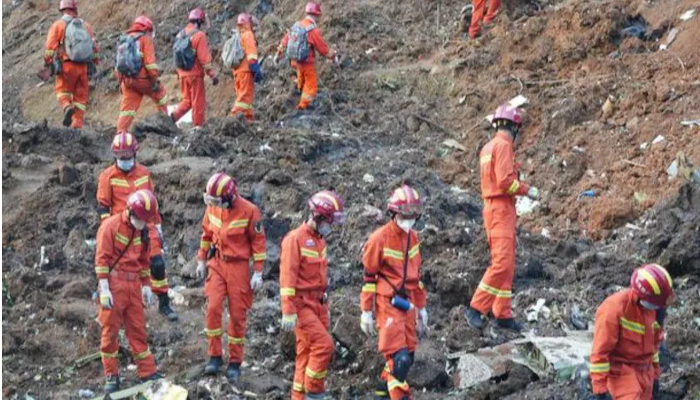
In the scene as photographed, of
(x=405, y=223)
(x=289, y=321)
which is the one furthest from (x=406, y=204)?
(x=289, y=321)

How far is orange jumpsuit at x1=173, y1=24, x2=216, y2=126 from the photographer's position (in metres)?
17.1

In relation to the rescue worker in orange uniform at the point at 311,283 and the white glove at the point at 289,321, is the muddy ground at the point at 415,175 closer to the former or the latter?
the rescue worker in orange uniform at the point at 311,283

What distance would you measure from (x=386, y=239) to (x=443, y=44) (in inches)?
471

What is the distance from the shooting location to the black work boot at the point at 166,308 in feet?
41.3

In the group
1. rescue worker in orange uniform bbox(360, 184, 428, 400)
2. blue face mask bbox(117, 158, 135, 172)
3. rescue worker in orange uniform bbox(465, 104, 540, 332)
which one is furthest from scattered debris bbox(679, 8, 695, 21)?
rescue worker in orange uniform bbox(360, 184, 428, 400)

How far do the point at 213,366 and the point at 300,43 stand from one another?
8.00 meters

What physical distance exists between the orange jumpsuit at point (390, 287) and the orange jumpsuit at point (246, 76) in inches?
332

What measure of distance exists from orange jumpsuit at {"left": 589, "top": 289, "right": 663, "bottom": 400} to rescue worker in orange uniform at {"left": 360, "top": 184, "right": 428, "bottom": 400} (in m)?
1.65

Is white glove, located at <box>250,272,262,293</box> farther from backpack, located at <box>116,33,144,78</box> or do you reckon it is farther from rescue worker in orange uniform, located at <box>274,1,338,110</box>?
rescue worker in orange uniform, located at <box>274,1,338,110</box>

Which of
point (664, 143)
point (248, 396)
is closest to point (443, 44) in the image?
point (664, 143)

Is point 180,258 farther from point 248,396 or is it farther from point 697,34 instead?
point 697,34

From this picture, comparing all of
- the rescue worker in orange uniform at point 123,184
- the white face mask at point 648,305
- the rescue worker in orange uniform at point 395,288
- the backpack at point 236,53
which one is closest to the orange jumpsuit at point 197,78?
the backpack at point 236,53

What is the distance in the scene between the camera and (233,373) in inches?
424

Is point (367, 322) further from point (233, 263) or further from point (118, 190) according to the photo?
point (118, 190)
